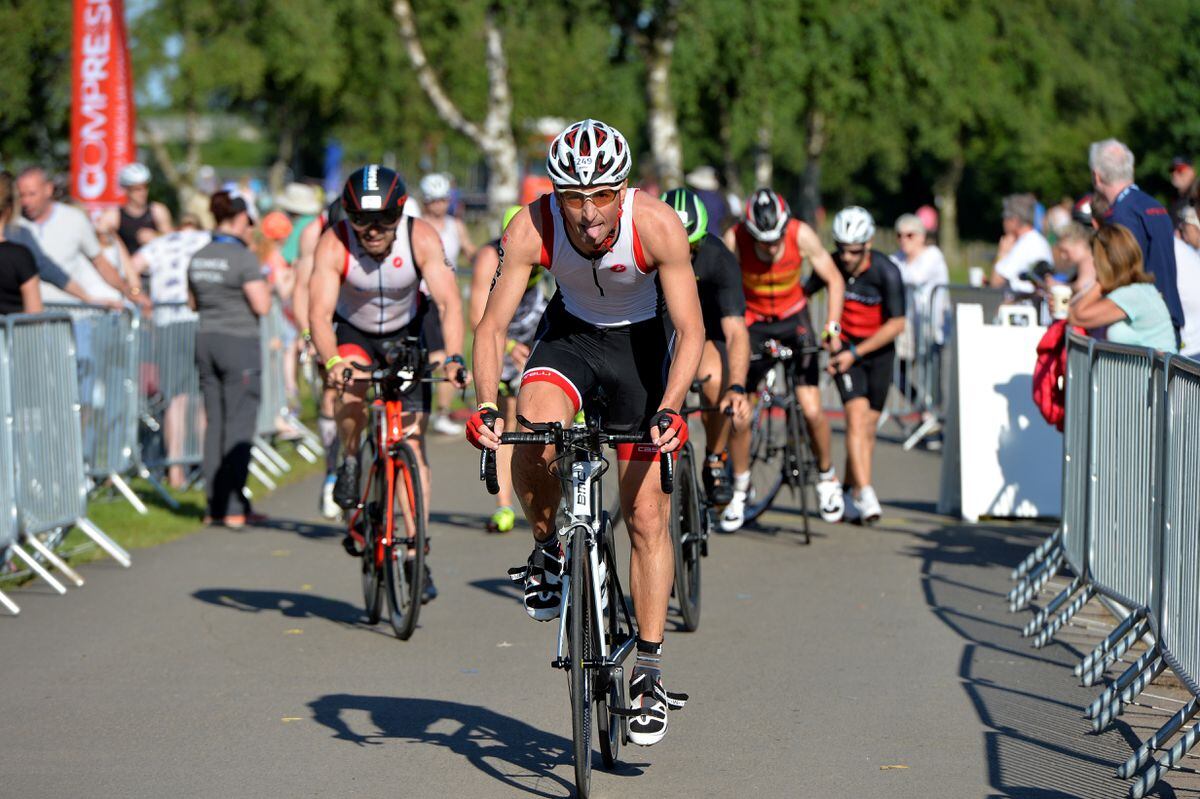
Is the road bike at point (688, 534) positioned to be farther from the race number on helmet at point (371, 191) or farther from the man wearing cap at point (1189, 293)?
the man wearing cap at point (1189, 293)

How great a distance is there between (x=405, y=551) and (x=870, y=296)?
5.16 m

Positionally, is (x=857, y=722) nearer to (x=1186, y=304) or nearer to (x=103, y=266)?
(x=1186, y=304)

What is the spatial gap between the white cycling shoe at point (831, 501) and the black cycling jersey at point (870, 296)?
1133mm

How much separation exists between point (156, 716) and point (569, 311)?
2.32 m

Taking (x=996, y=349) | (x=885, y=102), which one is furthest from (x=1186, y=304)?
(x=885, y=102)

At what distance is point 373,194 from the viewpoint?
29.2ft

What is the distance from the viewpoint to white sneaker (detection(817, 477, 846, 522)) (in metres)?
12.7

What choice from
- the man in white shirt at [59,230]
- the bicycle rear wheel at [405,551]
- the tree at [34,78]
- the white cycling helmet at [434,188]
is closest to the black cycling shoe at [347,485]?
the bicycle rear wheel at [405,551]

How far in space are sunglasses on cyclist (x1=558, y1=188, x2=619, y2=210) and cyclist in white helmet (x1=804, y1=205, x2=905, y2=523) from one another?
6.59 metres

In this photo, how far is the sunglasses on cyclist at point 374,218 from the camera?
9.02m

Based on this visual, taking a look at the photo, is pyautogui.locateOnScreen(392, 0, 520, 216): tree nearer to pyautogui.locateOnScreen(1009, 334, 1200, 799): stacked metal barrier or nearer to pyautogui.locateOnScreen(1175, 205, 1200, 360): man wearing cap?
pyautogui.locateOnScreen(1175, 205, 1200, 360): man wearing cap

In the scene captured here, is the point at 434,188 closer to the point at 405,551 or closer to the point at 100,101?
the point at 100,101

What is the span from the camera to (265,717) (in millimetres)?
7359

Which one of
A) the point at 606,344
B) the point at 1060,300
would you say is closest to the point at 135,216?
the point at 1060,300
